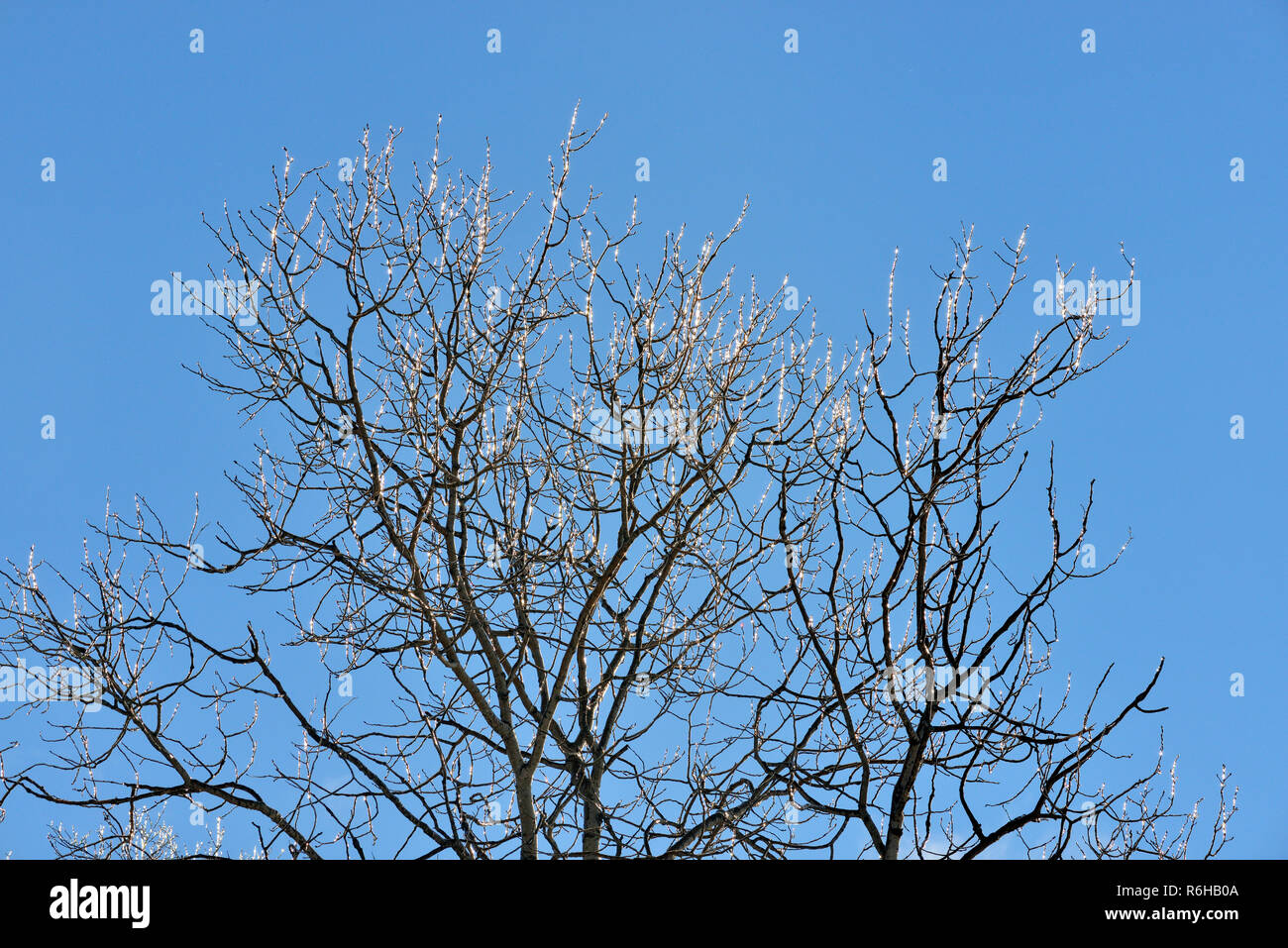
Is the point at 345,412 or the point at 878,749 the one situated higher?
the point at 345,412

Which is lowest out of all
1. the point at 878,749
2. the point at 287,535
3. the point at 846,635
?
the point at 878,749

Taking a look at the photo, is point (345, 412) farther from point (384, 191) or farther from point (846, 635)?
point (846, 635)

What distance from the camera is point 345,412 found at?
16.2 ft

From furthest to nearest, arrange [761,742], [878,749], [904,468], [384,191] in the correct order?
[384,191] < [878,749] < [761,742] < [904,468]

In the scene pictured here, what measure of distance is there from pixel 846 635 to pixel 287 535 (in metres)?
2.74
